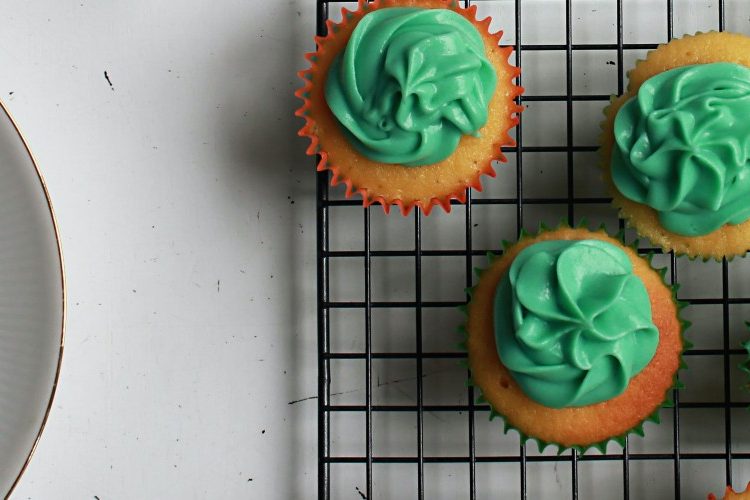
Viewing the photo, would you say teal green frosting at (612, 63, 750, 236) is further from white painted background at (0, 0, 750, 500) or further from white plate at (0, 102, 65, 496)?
white plate at (0, 102, 65, 496)

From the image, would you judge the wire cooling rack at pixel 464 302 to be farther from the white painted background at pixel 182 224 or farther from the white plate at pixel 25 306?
the white plate at pixel 25 306

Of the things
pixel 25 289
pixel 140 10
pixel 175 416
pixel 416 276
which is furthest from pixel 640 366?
pixel 140 10

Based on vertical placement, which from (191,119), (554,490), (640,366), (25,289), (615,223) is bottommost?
(554,490)

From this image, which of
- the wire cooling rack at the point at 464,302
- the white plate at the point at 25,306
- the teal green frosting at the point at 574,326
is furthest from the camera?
the wire cooling rack at the point at 464,302

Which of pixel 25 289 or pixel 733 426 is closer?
pixel 25 289

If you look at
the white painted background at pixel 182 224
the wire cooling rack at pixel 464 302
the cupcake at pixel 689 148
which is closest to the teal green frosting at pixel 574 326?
the cupcake at pixel 689 148

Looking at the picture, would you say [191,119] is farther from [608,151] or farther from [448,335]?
[608,151]
